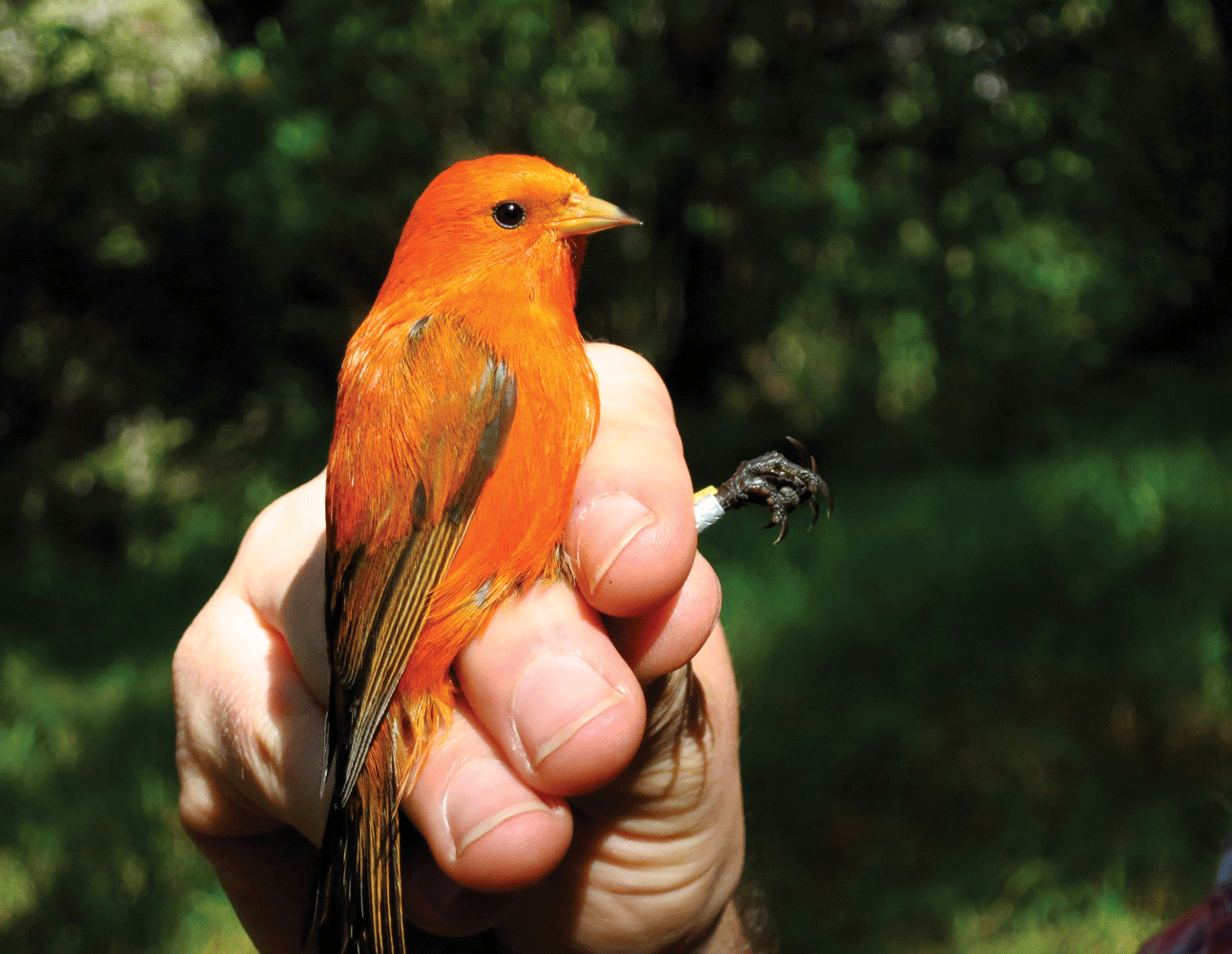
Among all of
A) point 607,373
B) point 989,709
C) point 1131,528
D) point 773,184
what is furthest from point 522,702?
point 773,184

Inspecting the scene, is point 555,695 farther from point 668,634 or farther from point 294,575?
point 294,575

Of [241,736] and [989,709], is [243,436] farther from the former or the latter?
[241,736]

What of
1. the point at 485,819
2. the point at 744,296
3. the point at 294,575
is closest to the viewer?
the point at 485,819

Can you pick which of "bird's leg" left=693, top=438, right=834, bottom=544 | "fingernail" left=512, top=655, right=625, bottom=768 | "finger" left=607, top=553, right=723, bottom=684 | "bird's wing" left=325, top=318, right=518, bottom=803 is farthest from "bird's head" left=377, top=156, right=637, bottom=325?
"fingernail" left=512, top=655, right=625, bottom=768

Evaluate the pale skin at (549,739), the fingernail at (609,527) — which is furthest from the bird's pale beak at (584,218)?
the fingernail at (609,527)

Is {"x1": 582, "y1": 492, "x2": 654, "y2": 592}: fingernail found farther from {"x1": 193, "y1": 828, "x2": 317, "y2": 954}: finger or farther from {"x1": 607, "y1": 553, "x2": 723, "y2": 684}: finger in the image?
{"x1": 193, "y1": 828, "x2": 317, "y2": 954}: finger

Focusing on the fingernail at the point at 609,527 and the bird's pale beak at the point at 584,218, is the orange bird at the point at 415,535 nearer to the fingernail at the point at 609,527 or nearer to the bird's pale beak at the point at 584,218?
the fingernail at the point at 609,527

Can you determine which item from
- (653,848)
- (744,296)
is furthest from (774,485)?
(744,296)
